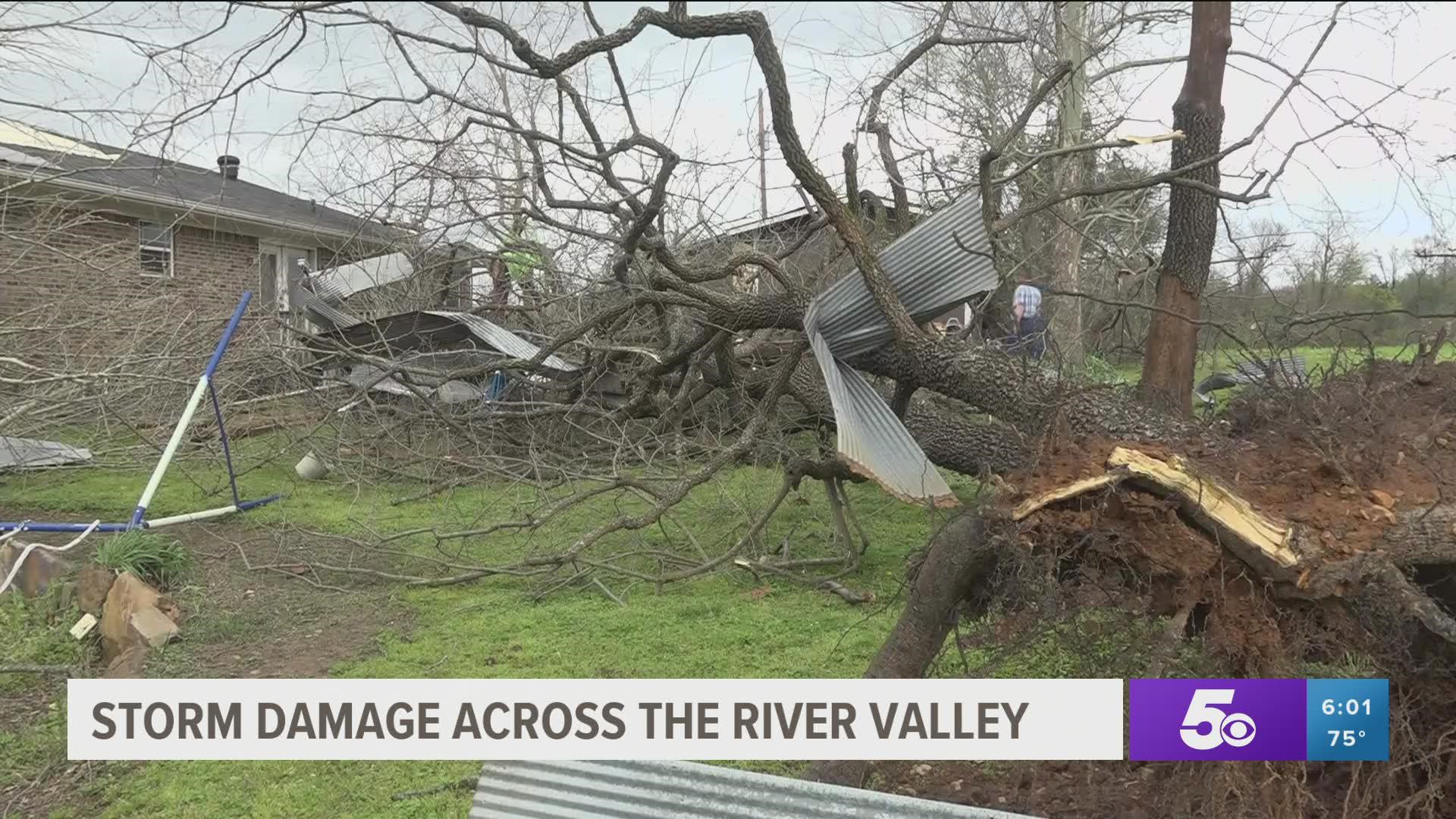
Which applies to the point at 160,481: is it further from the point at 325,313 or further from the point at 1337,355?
the point at 1337,355

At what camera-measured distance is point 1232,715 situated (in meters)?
2.25

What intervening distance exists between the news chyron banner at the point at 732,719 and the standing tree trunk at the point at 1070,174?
6413mm

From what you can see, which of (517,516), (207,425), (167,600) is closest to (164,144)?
(167,600)

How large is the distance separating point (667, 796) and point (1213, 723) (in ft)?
4.56

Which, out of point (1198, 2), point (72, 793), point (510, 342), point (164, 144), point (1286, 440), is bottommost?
point (72, 793)

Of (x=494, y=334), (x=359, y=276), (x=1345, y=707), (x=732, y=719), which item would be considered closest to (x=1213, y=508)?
(x=1345, y=707)

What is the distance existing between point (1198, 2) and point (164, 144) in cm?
554

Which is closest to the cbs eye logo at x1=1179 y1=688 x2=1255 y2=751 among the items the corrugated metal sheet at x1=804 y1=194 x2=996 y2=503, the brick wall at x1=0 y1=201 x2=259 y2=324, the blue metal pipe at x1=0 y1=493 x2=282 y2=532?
the corrugated metal sheet at x1=804 y1=194 x2=996 y2=503

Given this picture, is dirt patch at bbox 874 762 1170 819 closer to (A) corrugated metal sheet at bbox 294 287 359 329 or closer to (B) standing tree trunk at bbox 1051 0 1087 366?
A: (B) standing tree trunk at bbox 1051 0 1087 366

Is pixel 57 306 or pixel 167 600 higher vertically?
pixel 57 306

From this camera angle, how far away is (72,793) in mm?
3096

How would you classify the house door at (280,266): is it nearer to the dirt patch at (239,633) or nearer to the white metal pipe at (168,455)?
the white metal pipe at (168,455)

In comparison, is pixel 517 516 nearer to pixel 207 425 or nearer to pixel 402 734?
pixel 402 734

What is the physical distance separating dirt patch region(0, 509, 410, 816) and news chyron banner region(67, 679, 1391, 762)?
0.22 metres
